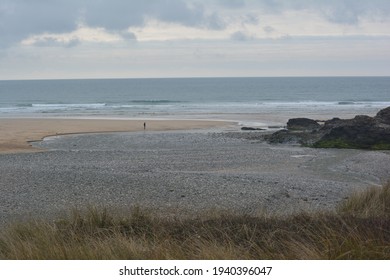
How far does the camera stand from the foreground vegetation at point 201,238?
5.27 metres

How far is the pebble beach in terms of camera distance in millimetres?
11406

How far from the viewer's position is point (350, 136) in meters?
25.1

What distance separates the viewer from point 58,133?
31.2 meters

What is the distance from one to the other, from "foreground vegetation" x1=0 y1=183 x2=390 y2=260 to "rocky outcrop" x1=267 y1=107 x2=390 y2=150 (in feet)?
58.1

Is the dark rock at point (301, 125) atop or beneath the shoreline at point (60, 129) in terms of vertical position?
atop

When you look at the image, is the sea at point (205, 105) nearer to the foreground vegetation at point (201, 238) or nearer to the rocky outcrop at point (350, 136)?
the rocky outcrop at point (350, 136)

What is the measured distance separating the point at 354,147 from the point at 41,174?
551 inches

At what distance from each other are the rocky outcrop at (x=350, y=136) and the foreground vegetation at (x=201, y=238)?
17702mm

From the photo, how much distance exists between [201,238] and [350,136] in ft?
66.1

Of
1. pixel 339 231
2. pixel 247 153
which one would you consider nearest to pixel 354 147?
pixel 247 153

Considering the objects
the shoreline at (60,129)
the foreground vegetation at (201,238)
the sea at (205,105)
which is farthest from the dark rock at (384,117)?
the foreground vegetation at (201,238)

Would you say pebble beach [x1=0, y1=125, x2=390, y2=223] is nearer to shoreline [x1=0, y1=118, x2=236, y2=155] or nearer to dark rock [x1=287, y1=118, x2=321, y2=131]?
shoreline [x1=0, y1=118, x2=236, y2=155]

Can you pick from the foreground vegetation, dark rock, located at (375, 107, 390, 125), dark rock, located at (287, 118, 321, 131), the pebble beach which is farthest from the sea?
the foreground vegetation
